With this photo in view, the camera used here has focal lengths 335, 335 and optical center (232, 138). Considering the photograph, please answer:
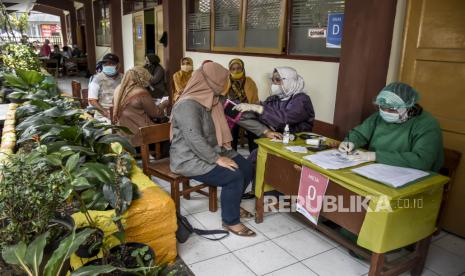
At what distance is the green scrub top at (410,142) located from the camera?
6.08 ft

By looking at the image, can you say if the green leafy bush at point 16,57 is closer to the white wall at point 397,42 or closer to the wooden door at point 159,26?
the wooden door at point 159,26

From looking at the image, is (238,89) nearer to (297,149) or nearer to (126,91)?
(126,91)

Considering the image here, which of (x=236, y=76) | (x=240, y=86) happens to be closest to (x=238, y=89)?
(x=240, y=86)

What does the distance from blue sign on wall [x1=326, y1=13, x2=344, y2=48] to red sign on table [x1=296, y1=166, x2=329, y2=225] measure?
1.65m

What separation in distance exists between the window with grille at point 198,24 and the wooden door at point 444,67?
10.3 ft

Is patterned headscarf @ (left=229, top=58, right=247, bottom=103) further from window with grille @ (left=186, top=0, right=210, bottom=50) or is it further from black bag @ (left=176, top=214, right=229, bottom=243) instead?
black bag @ (left=176, top=214, right=229, bottom=243)

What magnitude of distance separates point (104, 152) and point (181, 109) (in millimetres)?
559

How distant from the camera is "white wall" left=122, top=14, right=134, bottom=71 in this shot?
782 centimetres

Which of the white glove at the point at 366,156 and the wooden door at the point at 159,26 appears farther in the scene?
the wooden door at the point at 159,26

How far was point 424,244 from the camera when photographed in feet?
6.43

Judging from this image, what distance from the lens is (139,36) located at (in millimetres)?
7387

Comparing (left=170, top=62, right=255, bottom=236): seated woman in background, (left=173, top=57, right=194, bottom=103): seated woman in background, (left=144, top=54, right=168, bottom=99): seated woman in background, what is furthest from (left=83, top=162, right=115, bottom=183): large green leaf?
(left=144, top=54, right=168, bottom=99): seated woman in background

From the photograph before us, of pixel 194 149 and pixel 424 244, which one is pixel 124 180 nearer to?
pixel 194 149

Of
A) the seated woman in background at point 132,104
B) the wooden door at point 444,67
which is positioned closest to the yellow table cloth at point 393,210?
the wooden door at point 444,67
